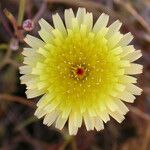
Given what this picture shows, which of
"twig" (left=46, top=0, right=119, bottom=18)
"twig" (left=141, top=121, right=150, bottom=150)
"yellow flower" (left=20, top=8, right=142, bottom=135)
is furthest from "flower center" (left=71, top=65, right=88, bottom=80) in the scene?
"twig" (left=141, top=121, right=150, bottom=150)

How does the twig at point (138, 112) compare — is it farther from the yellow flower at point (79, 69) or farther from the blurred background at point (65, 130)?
the yellow flower at point (79, 69)

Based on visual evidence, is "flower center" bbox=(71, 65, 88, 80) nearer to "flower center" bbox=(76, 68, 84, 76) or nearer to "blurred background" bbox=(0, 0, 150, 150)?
"flower center" bbox=(76, 68, 84, 76)

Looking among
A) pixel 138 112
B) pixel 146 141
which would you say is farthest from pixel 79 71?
pixel 146 141

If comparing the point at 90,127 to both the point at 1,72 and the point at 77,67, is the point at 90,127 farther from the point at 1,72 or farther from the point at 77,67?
the point at 1,72

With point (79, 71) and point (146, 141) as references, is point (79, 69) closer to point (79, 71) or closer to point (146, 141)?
point (79, 71)

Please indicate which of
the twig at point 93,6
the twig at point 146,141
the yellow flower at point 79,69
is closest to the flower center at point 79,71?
the yellow flower at point 79,69

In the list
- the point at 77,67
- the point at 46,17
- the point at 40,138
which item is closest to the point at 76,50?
the point at 77,67

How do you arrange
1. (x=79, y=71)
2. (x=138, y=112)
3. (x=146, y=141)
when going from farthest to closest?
(x=146, y=141), (x=138, y=112), (x=79, y=71)
